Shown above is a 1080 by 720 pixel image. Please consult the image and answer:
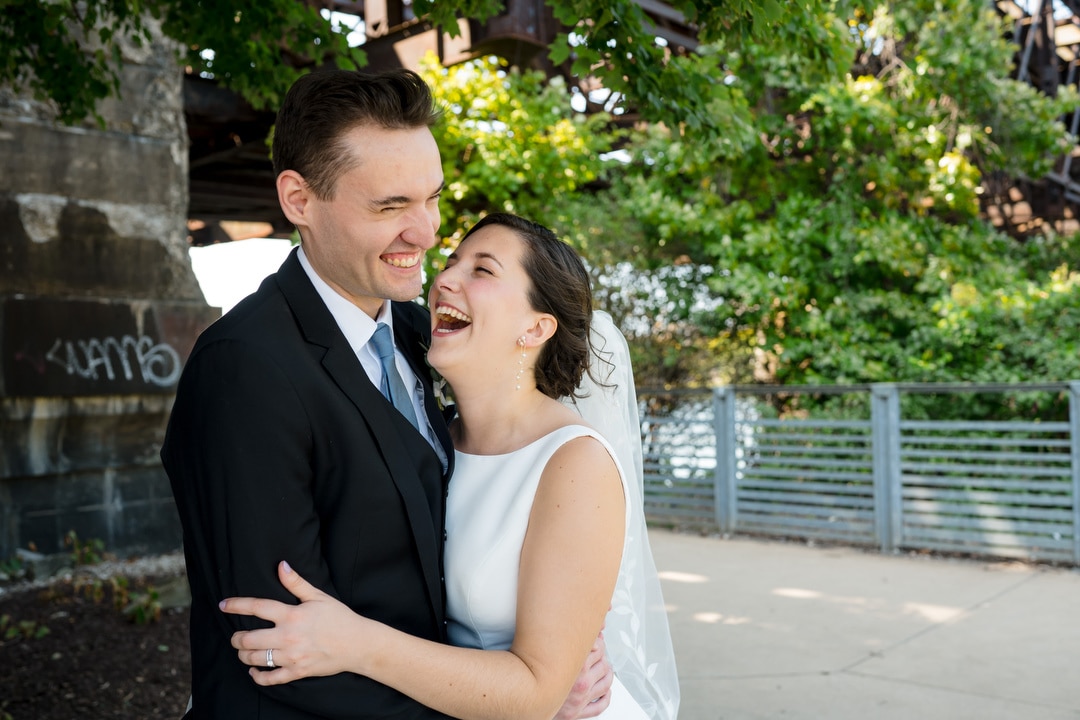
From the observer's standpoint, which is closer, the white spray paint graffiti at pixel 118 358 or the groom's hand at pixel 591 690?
the groom's hand at pixel 591 690

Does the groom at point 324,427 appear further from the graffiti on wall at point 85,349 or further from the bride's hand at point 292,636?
the graffiti on wall at point 85,349

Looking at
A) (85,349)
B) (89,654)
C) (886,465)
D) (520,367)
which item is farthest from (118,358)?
(886,465)

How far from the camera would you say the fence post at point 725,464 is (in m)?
9.53

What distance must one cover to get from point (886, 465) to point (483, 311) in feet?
22.8

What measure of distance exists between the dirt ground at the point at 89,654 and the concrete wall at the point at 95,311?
2.30ft

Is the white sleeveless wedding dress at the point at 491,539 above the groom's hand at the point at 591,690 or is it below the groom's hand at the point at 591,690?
above

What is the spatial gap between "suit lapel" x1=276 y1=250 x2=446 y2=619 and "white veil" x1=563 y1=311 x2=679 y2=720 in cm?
87

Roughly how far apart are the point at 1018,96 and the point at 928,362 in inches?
111

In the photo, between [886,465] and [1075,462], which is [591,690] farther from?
[886,465]

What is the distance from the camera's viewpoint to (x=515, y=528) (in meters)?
2.10

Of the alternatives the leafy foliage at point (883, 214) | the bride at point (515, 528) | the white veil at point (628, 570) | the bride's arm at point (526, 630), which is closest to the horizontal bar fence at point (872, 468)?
the leafy foliage at point (883, 214)

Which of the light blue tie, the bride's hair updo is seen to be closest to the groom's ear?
the light blue tie

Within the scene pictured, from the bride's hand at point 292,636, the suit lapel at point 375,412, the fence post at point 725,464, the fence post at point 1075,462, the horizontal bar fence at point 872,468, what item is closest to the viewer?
the bride's hand at point 292,636

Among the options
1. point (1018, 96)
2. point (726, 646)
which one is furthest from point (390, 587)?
point (1018, 96)
